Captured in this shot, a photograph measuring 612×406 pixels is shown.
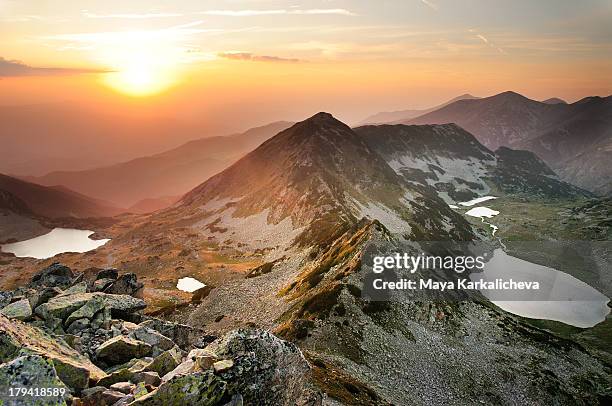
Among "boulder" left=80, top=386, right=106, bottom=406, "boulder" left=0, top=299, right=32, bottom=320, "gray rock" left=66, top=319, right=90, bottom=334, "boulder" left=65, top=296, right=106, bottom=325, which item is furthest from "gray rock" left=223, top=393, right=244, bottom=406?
"boulder" left=0, top=299, right=32, bottom=320

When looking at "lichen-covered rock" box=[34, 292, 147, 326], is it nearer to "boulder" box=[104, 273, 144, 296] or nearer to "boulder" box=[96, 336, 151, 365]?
"boulder" box=[96, 336, 151, 365]

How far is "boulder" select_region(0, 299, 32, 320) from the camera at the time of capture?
27047 mm

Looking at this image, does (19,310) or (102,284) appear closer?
(19,310)

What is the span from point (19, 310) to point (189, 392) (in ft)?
57.6

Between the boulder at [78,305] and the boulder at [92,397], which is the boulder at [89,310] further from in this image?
the boulder at [92,397]

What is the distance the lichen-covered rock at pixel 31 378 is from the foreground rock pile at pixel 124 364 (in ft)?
0.11

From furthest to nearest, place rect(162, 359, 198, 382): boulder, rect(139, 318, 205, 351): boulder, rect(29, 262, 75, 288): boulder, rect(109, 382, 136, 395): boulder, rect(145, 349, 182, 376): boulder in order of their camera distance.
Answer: rect(29, 262, 75, 288): boulder → rect(139, 318, 205, 351): boulder → rect(145, 349, 182, 376): boulder → rect(109, 382, 136, 395): boulder → rect(162, 359, 198, 382): boulder

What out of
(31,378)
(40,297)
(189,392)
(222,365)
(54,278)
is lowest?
(54,278)

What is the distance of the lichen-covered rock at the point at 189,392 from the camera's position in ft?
59.2

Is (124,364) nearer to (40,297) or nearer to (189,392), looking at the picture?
(189,392)

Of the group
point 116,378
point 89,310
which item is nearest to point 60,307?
point 89,310

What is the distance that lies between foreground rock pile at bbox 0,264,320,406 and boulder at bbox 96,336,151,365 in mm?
58

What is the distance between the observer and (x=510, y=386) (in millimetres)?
65000

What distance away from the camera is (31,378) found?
16.0m
